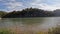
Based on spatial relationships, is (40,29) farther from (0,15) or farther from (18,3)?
(0,15)

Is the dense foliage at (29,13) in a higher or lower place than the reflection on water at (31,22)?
higher

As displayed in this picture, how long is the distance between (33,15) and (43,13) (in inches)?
5.9

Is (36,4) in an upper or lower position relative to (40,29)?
upper

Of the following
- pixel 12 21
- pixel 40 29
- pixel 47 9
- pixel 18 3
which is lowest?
pixel 40 29

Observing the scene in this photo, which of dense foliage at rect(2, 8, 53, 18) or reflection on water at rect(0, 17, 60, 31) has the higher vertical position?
dense foliage at rect(2, 8, 53, 18)

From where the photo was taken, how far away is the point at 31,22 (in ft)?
3.96

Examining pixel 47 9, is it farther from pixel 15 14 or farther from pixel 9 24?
pixel 9 24

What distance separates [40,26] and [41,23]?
44mm

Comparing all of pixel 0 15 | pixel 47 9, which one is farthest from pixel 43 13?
pixel 0 15

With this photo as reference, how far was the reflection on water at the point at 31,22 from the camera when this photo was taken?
1.21 metres

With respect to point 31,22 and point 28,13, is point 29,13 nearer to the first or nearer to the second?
point 28,13

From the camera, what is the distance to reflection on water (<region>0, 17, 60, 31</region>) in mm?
1211

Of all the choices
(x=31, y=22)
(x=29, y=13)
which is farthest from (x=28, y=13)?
(x=31, y=22)

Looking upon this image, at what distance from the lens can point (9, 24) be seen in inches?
48.2
